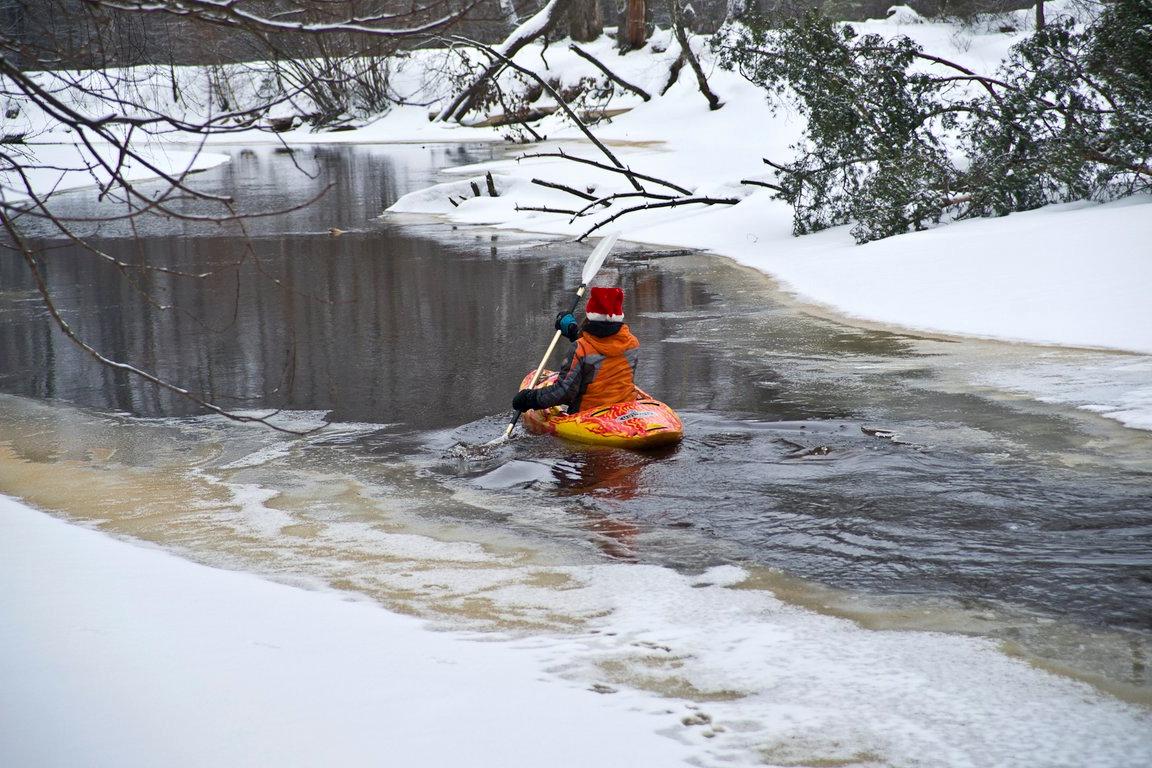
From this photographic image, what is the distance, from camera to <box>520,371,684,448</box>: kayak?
7617 millimetres

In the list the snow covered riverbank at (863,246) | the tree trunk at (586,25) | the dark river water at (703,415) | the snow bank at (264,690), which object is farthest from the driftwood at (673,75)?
the snow bank at (264,690)

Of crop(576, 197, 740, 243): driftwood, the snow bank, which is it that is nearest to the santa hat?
the snow bank

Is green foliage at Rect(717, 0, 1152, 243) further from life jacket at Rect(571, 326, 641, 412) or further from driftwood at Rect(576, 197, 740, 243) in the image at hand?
life jacket at Rect(571, 326, 641, 412)

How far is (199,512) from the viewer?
21.4 feet

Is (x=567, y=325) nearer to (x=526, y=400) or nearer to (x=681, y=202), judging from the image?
(x=526, y=400)

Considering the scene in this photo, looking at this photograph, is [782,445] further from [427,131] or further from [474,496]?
[427,131]

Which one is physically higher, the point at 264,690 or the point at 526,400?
the point at 526,400

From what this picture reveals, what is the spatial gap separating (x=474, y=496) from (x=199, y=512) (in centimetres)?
161

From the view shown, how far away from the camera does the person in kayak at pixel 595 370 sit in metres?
7.81

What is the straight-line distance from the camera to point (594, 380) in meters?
8.01

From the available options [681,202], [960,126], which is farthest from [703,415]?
[681,202]

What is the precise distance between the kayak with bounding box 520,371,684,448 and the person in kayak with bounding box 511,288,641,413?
0.10 m

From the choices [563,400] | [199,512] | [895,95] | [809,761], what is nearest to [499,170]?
[895,95]

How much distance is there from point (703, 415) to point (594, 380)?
0.97m
